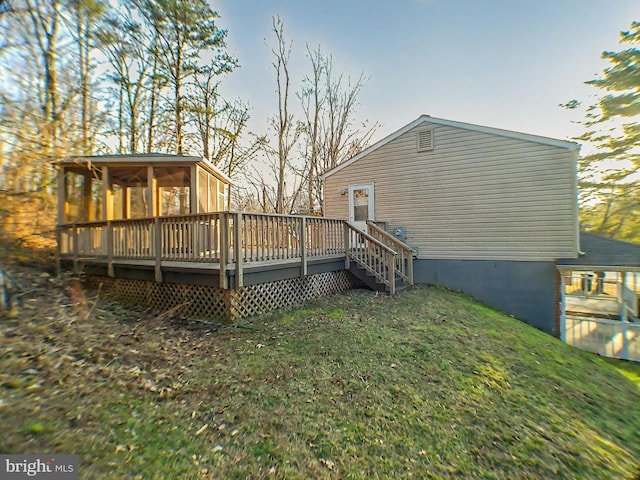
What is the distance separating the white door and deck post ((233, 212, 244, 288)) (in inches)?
228

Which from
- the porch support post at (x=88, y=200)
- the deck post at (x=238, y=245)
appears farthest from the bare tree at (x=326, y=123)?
the deck post at (x=238, y=245)

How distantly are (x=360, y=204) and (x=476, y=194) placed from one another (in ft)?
12.3

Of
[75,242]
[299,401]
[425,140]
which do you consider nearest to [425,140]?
[425,140]

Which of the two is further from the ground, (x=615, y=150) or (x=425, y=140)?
(x=615, y=150)

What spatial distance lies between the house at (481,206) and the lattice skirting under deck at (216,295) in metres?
3.75

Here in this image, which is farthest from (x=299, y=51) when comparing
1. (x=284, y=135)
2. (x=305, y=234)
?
(x=305, y=234)

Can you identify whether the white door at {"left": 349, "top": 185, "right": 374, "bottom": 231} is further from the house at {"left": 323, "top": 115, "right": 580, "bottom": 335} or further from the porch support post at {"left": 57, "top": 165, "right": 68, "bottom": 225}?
the porch support post at {"left": 57, "top": 165, "right": 68, "bottom": 225}

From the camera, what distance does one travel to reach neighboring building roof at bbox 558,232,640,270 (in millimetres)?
7133

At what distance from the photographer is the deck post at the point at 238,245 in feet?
16.0

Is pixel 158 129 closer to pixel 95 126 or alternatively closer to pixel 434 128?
pixel 95 126

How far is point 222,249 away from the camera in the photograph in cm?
485

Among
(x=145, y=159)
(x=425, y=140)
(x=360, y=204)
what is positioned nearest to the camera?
(x=145, y=159)

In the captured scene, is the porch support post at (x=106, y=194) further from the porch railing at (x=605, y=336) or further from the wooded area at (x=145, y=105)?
the porch railing at (x=605, y=336)

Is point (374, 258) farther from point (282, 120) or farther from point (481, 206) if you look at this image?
point (282, 120)
